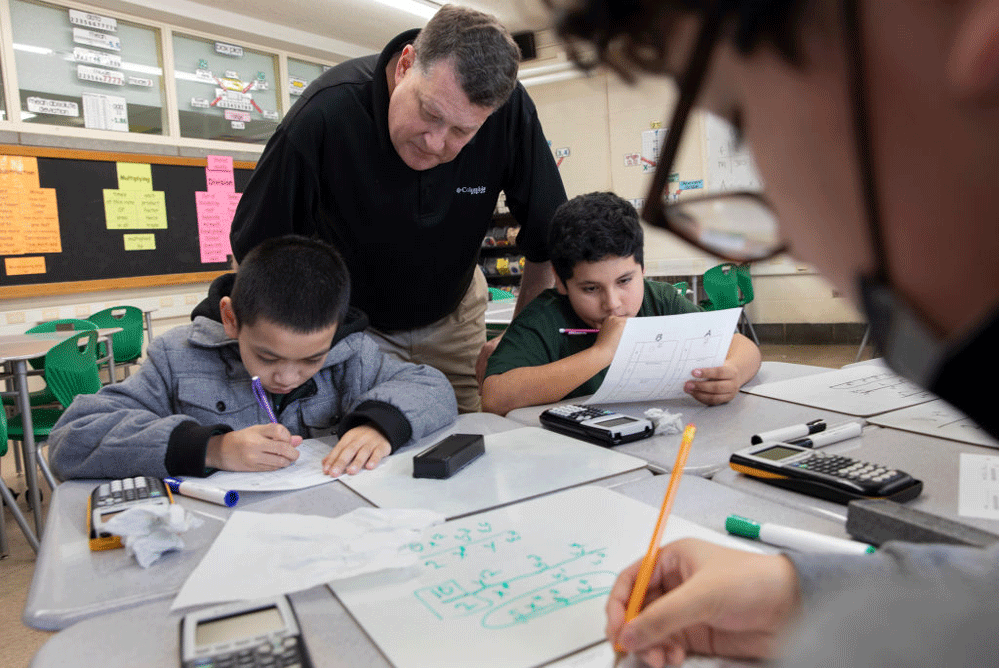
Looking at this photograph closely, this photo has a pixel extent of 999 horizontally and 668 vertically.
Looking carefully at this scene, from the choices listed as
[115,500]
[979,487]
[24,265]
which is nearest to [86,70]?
[24,265]

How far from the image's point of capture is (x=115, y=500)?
849 millimetres

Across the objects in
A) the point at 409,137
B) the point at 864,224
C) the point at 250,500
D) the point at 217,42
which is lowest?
the point at 250,500

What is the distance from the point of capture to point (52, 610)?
0.62 metres

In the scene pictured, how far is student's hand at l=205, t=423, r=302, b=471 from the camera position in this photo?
101 cm

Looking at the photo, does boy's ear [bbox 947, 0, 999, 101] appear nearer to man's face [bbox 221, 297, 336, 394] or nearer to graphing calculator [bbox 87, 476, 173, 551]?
graphing calculator [bbox 87, 476, 173, 551]

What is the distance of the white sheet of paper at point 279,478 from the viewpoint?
0.93m

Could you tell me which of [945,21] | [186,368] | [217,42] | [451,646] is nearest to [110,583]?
[451,646]

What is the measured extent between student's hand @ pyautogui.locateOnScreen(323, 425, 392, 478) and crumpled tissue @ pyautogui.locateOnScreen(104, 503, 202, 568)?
249 mm

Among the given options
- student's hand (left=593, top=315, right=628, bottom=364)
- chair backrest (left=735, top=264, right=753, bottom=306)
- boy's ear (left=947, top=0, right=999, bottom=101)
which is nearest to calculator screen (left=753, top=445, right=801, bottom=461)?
student's hand (left=593, top=315, right=628, bottom=364)

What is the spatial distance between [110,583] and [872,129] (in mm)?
745

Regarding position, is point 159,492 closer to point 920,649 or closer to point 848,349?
point 920,649

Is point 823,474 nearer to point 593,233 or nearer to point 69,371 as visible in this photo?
point 593,233

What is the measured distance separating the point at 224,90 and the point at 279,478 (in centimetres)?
460

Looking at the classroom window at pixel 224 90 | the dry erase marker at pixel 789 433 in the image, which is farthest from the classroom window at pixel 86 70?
the dry erase marker at pixel 789 433
